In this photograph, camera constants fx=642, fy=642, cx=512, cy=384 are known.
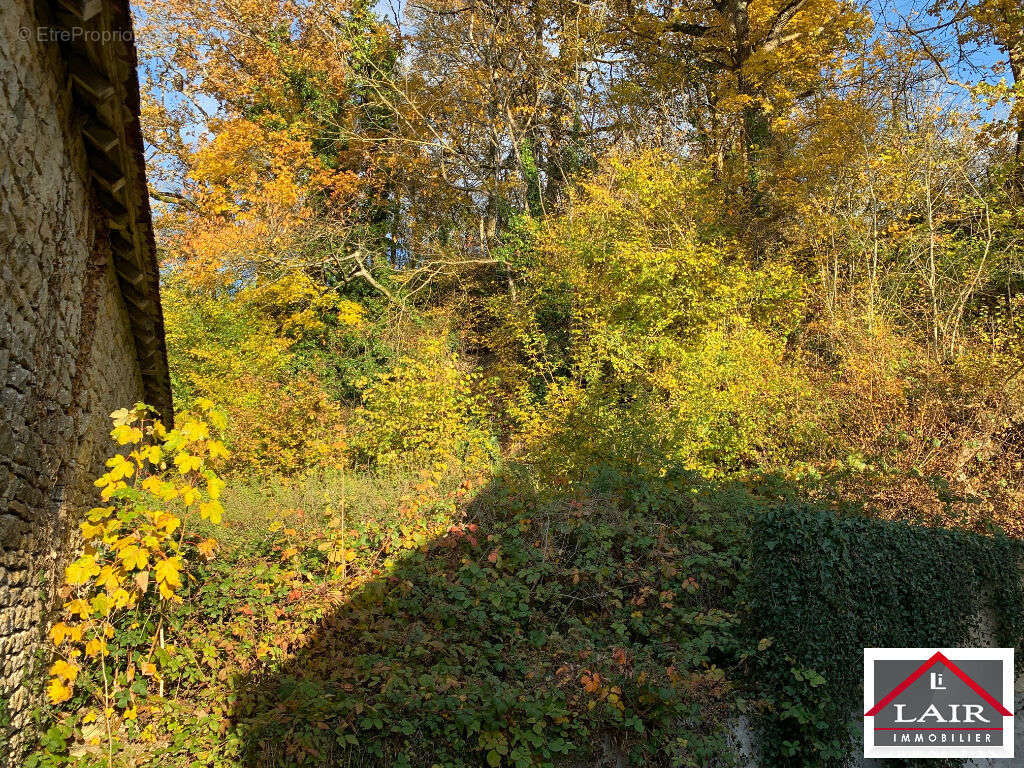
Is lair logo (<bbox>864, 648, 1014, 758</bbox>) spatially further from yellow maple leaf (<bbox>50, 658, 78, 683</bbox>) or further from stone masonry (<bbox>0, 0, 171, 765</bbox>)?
stone masonry (<bbox>0, 0, 171, 765</bbox>)

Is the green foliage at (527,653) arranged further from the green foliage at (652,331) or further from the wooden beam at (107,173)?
the wooden beam at (107,173)

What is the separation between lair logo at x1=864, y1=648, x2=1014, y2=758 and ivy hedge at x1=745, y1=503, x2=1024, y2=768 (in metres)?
0.13

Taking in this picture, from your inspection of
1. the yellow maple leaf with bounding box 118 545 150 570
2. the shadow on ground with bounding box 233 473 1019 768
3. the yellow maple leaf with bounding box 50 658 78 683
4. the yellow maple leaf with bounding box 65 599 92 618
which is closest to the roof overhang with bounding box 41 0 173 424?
the yellow maple leaf with bounding box 118 545 150 570

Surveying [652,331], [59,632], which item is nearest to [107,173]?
[59,632]

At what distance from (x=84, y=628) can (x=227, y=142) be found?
1708 cm

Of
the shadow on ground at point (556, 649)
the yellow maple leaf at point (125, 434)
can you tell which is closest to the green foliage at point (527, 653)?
the shadow on ground at point (556, 649)

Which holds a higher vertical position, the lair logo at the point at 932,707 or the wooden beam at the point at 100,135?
the wooden beam at the point at 100,135

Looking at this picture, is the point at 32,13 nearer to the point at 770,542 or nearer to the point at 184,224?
the point at 770,542

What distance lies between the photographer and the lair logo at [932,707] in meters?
5.16

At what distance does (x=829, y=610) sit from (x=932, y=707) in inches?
55.5

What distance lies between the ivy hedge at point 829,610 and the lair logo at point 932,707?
0.13m

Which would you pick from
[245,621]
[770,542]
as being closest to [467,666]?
[245,621]

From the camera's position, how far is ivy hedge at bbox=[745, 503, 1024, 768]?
4789 mm

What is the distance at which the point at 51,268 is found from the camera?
3904 mm
